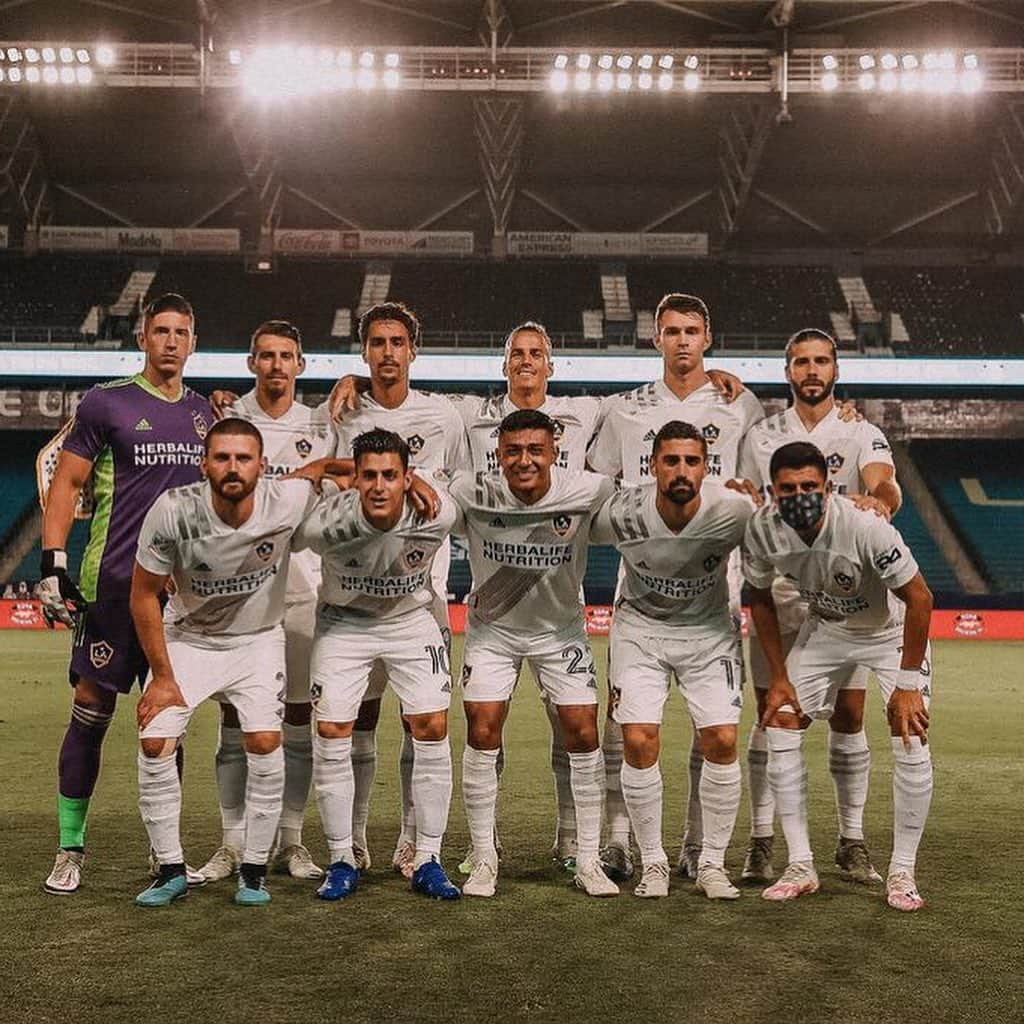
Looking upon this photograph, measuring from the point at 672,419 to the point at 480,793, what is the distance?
6.45ft

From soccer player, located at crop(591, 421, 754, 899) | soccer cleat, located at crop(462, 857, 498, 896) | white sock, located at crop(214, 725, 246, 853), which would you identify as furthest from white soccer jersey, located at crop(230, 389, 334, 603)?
soccer cleat, located at crop(462, 857, 498, 896)

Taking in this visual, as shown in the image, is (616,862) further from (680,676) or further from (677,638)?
(677,638)

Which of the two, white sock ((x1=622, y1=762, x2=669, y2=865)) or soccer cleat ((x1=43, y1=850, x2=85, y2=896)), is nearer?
soccer cleat ((x1=43, y1=850, x2=85, y2=896))

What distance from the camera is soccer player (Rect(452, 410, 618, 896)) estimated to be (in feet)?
17.7

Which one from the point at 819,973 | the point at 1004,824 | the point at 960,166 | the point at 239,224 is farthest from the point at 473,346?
the point at 819,973

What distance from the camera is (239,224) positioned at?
96.0 ft

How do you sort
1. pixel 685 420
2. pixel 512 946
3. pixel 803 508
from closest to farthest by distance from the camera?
pixel 512 946, pixel 803 508, pixel 685 420

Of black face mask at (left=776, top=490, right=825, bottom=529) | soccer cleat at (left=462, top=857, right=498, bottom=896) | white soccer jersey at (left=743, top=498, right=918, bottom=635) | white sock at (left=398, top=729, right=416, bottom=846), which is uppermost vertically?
black face mask at (left=776, top=490, right=825, bottom=529)

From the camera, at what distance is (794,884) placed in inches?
207

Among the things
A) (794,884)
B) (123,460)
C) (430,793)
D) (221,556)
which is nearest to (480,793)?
(430,793)

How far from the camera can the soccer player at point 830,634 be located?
5188mm

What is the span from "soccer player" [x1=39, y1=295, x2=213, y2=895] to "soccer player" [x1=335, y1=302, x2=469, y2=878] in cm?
76

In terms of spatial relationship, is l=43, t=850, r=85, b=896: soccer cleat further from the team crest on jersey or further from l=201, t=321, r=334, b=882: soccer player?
the team crest on jersey

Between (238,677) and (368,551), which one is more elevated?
(368,551)
